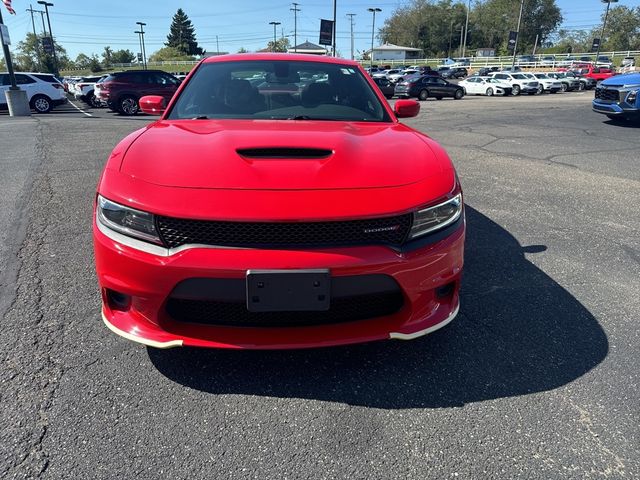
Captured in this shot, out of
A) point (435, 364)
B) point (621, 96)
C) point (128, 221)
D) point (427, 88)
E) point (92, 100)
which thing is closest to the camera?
point (128, 221)

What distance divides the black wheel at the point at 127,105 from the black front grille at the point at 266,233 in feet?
57.0

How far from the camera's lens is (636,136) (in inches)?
436

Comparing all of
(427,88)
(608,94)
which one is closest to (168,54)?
(427,88)

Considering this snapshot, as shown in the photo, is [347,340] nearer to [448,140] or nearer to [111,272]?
[111,272]

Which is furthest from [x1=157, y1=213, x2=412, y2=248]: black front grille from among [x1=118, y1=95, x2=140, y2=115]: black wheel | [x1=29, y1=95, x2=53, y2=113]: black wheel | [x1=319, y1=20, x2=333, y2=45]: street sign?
[x1=319, y1=20, x2=333, y2=45]: street sign

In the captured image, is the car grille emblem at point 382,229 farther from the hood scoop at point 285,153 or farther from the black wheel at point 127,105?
the black wheel at point 127,105

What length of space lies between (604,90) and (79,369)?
46.9 ft

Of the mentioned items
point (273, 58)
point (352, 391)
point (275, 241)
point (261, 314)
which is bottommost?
point (352, 391)

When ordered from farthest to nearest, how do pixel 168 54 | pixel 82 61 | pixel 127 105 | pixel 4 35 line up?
pixel 82 61
pixel 168 54
pixel 127 105
pixel 4 35

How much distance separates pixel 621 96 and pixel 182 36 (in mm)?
119154

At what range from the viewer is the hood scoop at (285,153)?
230 cm

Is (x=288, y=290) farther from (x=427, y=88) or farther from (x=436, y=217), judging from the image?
(x=427, y=88)

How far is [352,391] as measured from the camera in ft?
7.32

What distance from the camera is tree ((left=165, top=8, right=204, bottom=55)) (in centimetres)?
11176
